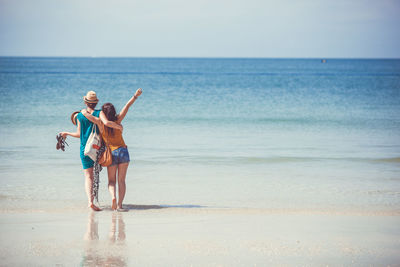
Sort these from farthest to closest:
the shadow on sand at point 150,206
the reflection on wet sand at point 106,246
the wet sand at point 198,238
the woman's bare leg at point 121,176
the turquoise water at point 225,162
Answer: the turquoise water at point 225,162 → the shadow on sand at point 150,206 → the woman's bare leg at point 121,176 → the wet sand at point 198,238 → the reflection on wet sand at point 106,246

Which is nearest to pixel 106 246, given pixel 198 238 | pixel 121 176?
pixel 198 238

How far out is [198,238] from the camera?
15.9 feet

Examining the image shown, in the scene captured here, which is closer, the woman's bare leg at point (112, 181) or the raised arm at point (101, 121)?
the raised arm at point (101, 121)

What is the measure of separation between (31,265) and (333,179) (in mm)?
5592

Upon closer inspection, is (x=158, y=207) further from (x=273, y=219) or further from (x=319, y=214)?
(x=319, y=214)

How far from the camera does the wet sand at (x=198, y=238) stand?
14.0 ft

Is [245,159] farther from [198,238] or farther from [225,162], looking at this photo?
[198,238]

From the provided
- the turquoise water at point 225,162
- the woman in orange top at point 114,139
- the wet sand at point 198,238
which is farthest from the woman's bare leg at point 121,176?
the turquoise water at point 225,162

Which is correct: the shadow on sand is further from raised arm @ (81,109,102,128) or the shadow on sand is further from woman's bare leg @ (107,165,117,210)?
raised arm @ (81,109,102,128)

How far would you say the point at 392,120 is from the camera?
18109 millimetres

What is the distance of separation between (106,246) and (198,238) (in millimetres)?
908

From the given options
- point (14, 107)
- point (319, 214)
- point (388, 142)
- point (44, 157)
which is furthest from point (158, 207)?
point (14, 107)

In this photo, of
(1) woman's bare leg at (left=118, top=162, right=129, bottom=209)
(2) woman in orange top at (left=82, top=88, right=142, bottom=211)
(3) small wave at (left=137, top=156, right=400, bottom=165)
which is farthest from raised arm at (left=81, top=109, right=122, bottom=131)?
(3) small wave at (left=137, top=156, right=400, bottom=165)

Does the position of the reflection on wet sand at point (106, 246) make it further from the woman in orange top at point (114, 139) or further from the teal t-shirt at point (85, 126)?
the teal t-shirt at point (85, 126)
